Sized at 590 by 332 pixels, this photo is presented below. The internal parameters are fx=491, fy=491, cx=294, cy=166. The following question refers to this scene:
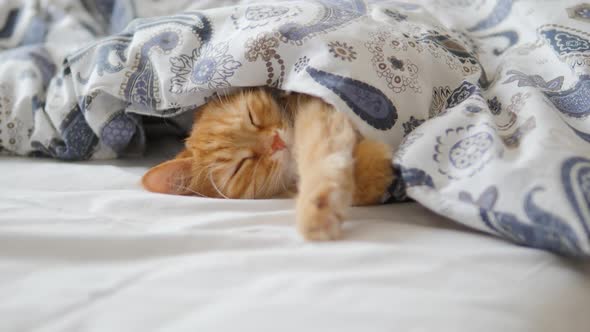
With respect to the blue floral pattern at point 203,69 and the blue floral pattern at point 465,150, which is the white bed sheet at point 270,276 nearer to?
the blue floral pattern at point 465,150

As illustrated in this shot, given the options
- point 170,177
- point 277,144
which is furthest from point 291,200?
point 170,177

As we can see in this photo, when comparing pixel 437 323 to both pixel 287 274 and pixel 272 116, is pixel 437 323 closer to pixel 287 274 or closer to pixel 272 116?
pixel 287 274

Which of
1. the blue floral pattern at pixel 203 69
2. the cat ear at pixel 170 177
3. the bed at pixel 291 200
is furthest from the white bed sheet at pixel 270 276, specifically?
the blue floral pattern at pixel 203 69

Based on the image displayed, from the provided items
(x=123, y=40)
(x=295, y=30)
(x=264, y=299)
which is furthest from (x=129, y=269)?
(x=123, y=40)

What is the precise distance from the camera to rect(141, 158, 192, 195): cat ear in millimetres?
1014

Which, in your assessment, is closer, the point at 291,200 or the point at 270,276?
the point at 270,276

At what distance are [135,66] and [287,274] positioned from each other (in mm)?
719

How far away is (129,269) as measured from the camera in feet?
2.25

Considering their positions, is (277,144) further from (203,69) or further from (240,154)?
(203,69)

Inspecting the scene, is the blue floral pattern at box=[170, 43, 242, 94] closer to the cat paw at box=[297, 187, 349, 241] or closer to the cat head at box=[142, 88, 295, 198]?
the cat head at box=[142, 88, 295, 198]

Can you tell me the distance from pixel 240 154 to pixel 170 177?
160 millimetres

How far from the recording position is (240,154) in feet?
3.59

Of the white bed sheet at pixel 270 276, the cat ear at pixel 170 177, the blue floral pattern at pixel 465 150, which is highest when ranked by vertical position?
the blue floral pattern at pixel 465 150

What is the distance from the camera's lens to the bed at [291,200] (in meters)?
0.61
